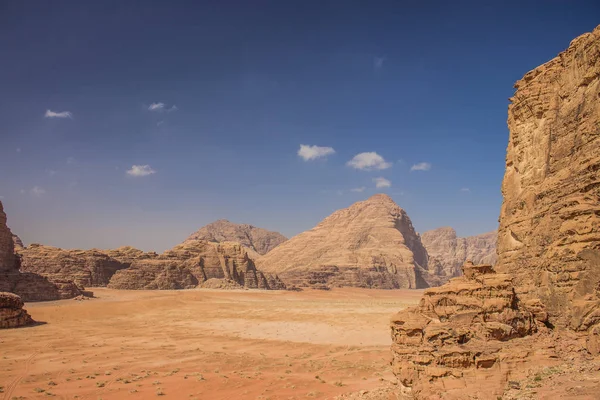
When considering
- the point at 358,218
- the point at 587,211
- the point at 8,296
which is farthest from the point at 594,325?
the point at 358,218

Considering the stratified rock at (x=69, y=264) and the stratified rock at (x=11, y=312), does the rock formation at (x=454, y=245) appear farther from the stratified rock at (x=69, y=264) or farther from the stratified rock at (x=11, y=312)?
the stratified rock at (x=11, y=312)

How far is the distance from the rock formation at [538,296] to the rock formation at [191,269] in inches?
2552

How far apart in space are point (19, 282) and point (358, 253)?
260ft

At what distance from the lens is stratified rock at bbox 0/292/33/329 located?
27.4 m

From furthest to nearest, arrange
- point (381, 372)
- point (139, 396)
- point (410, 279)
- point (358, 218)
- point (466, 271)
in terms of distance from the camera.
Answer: point (358, 218) < point (410, 279) < point (381, 372) < point (139, 396) < point (466, 271)

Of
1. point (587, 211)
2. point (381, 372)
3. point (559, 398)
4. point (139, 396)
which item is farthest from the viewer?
point (381, 372)

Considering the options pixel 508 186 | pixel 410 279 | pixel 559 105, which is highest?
pixel 559 105

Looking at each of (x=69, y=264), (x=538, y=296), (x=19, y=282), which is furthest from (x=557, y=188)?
(x=69, y=264)

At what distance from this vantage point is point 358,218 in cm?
12525

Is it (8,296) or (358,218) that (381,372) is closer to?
(8,296)

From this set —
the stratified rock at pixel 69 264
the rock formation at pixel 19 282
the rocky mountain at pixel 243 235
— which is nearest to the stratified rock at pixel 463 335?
the rock formation at pixel 19 282

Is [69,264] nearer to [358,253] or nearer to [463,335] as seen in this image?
[358,253]

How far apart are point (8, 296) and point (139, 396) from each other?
22606 millimetres

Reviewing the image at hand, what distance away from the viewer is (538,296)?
396 inches
